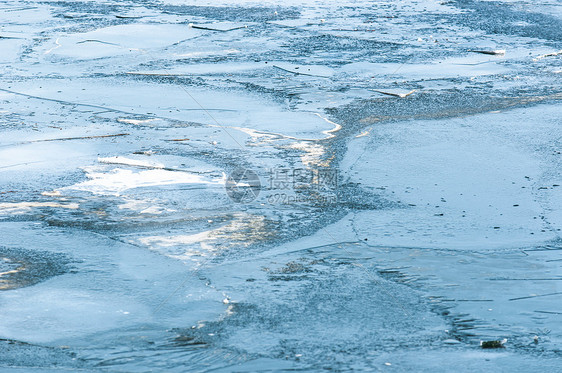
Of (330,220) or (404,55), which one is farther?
(404,55)

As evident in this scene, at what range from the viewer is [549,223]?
4656 millimetres

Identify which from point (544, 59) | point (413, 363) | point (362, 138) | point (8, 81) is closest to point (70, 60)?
point (8, 81)

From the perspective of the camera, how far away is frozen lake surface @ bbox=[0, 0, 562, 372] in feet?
11.1

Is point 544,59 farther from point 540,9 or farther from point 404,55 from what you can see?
point 540,9

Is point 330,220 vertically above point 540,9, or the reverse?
point 540,9

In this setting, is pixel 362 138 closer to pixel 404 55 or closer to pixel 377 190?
pixel 377 190

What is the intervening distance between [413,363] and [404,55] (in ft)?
21.2

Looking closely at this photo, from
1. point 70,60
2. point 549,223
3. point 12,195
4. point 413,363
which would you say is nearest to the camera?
point 413,363

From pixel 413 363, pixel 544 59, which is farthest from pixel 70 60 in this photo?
pixel 413 363

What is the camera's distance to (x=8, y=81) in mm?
8109

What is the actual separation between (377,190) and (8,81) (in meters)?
4.84

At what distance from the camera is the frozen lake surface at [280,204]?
3.38 metres

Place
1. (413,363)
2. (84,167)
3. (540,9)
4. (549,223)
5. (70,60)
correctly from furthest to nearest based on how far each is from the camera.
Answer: (540,9)
(70,60)
(84,167)
(549,223)
(413,363)

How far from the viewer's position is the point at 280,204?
196 inches
